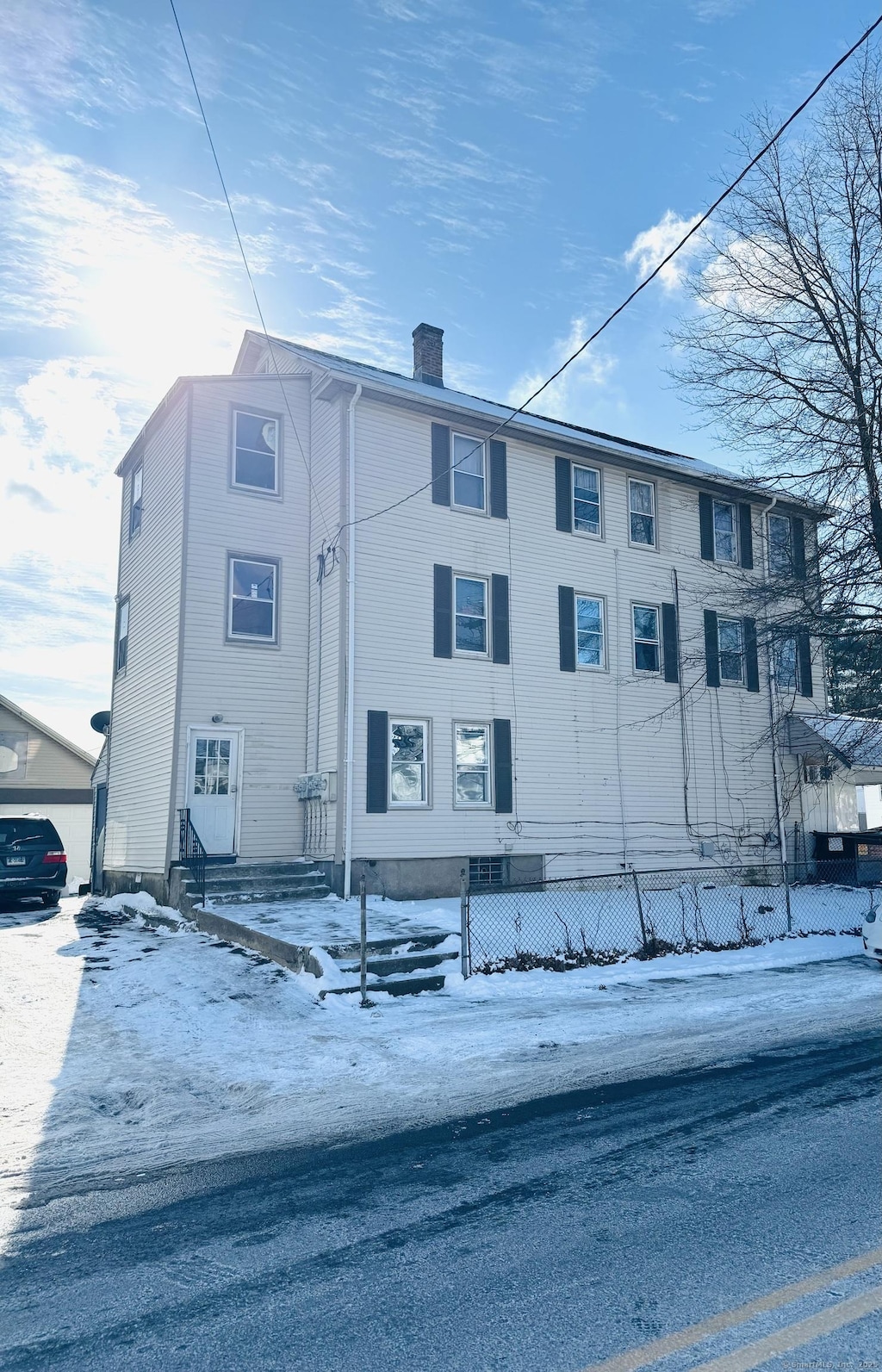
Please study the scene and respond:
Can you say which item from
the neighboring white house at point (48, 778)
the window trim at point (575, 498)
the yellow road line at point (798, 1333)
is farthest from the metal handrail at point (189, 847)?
the neighboring white house at point (48, 778)

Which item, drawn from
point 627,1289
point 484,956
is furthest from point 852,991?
point 627,1289

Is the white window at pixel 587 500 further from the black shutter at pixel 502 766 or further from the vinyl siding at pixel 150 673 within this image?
the vinyl siding at pixel 150 673

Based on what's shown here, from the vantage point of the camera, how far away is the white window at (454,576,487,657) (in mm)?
17531

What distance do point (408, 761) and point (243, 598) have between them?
422cm

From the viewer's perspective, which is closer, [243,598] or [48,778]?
[243,598]

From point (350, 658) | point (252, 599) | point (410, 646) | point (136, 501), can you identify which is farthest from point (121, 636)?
point (410, 646)

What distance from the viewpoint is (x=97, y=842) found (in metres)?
21.7

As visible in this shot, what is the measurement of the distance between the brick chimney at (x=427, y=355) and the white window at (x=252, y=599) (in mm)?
7111

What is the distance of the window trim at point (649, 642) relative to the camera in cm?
1964

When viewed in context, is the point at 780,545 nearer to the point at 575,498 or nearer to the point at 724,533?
the point at 575,498

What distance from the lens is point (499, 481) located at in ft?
59.8

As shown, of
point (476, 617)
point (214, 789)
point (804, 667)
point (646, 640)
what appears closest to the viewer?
point (214, 789)

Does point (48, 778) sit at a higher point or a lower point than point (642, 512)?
lower

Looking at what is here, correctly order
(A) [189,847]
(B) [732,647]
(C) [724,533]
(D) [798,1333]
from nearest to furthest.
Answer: (D) [798,1333] < (A) [189,847] < (B) [732,647] < (C) [724,533]
